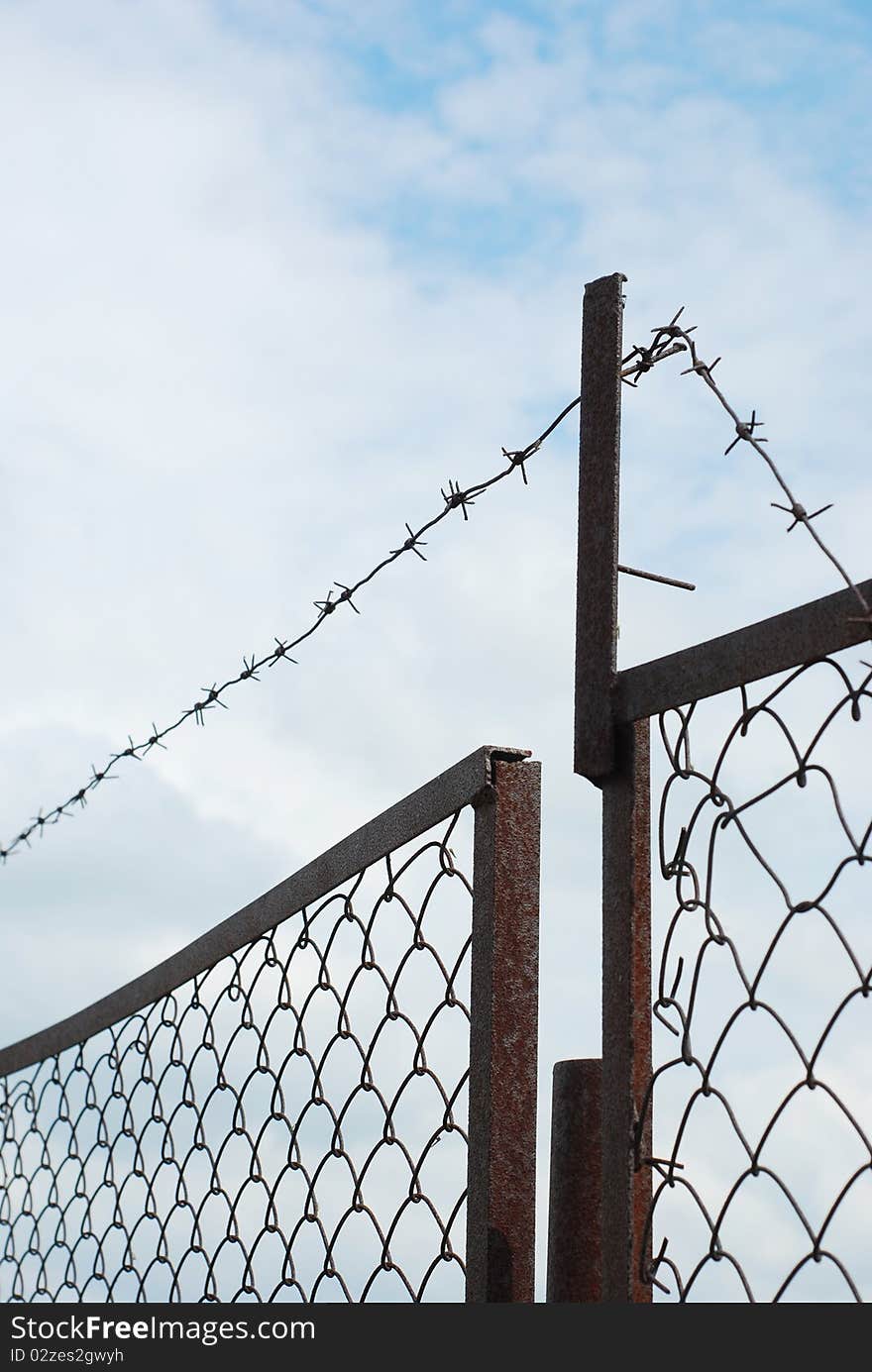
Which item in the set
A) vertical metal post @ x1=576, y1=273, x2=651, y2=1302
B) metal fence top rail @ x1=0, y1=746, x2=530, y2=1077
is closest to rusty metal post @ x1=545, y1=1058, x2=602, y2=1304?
vertical metal post @ x1=576, y1=273, x2=651, y2=1302

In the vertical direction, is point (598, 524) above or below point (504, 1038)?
above

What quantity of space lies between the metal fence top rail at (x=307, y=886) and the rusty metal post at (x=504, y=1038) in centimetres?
5

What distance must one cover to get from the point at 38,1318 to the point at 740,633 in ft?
4.15

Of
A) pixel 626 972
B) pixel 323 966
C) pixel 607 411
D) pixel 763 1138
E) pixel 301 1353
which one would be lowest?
pixel 301 1353

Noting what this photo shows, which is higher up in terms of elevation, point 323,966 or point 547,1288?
point 323,966

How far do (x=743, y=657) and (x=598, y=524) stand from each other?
287 mm

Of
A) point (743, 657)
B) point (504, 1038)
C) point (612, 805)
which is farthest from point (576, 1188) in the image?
point (743, 657)

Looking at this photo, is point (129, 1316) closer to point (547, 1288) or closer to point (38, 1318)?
point (38, 1318)

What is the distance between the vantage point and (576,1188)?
177 cm

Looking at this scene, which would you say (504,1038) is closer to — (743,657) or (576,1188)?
(576,1188)

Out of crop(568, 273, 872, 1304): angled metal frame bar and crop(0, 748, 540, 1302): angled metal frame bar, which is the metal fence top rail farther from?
crop(568, 273, 872, 1304): angled metal frame bar

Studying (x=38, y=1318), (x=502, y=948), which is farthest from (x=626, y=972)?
(x=38, y=1318)

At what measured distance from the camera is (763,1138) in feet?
4.71

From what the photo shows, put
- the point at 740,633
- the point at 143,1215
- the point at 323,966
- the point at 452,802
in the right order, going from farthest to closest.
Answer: the point at 143,1215 → the point at 323,966 → the point at 452,802 → the point at 740,633
